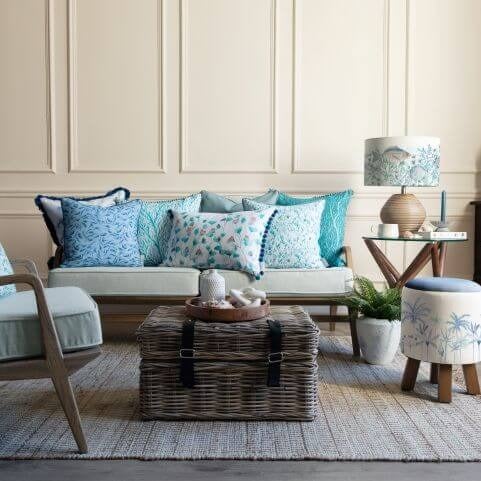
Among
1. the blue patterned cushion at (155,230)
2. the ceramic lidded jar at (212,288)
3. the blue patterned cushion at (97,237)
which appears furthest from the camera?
the blue patterned cushion at (155,230)

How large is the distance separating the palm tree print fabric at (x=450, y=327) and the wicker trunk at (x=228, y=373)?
0.58 meters

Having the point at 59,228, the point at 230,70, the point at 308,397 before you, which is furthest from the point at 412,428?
the point at 230,70

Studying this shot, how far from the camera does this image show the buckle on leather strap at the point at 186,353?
2316mm

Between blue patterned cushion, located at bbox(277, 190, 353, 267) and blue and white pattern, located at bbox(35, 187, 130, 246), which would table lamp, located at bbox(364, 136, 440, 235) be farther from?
blue and white pattern, located at bbox(35, 187, 130, 246)

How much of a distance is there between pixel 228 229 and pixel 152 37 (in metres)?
1.86

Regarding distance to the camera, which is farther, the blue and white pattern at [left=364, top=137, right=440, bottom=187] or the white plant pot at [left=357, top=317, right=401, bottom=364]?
the blue and white pattern at [left=364, top=137, right=440, bottom=187]

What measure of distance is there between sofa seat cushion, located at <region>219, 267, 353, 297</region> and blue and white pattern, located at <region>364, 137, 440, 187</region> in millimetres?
733

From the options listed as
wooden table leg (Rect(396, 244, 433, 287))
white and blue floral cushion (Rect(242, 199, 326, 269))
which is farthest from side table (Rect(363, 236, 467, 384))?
white and blue floral cushion (Rect(242, 199, 326, 269))

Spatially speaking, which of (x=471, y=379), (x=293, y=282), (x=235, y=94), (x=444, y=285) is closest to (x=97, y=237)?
(x=293, y=282)

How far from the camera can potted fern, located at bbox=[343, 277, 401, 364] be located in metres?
3.23

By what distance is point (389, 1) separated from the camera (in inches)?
179

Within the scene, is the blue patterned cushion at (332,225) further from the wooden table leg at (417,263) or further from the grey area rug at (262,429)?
the grey area rug at (262,429)

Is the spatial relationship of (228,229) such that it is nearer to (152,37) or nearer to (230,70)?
(230,70)

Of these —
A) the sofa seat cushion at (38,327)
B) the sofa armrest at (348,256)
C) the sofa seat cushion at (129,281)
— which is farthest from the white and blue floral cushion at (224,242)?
the sofa seat cushion at (38,327)
